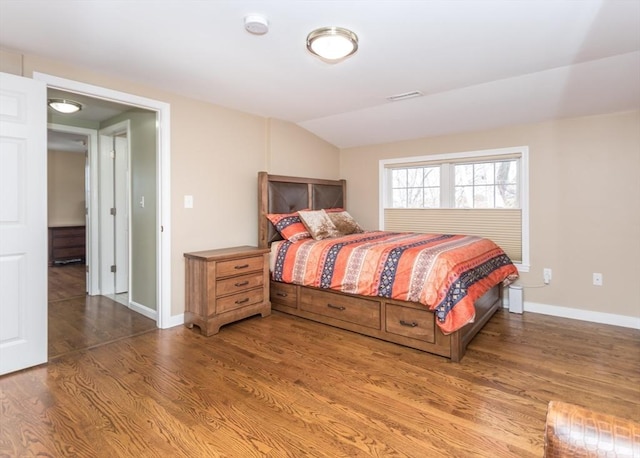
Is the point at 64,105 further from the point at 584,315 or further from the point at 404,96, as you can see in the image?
the point at 584,315

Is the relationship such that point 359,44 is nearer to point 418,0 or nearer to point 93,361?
point 418,0

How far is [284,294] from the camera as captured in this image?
142 inches

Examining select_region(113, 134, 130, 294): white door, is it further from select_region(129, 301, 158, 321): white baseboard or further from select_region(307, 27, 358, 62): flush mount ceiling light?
select_region(307, 27, 358, 62): flush mount ceiling light

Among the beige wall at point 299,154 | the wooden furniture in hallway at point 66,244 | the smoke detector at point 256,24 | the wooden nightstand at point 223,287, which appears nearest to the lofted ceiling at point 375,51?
the smoke detector at point 256,24

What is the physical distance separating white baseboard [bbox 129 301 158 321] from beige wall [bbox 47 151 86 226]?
177 inches

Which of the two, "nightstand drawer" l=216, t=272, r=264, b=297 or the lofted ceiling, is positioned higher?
the lofted ceiling

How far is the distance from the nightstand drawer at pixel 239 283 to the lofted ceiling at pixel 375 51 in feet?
5.61

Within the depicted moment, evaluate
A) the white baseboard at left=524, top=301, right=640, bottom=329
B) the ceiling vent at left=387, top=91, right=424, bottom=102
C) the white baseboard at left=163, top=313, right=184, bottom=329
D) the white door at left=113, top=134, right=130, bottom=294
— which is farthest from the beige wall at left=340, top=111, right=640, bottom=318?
the white door at left=113, top=134, right=130, bottom=294

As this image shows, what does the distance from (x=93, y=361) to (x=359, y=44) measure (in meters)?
2.85

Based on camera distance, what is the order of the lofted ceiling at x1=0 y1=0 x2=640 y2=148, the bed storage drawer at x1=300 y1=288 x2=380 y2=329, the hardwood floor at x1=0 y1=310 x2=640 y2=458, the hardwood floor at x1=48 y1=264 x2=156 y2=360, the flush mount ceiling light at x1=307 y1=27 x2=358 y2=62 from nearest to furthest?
the hardwood floor at x1=0 y1=310 x2=640 y2=458 → the lofted ceiling at x1=0 y1=0 x2=640 y2=148 → the flush mount ceiling light at x1=307 y1=27 x2=358 y2=62 → the hardwood floor at x1=48 y1=264 x2=156 y2=360 → the bed storage drawer at x1=300 y1=288 x2=380 y2=329

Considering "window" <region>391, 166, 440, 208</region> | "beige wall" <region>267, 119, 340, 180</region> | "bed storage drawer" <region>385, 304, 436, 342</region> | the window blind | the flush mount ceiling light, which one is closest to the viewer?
the flush mount ceiling light

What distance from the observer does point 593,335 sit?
9.81ft

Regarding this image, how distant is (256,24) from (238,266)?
6.60ft

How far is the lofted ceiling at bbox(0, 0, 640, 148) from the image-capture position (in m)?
1.89
